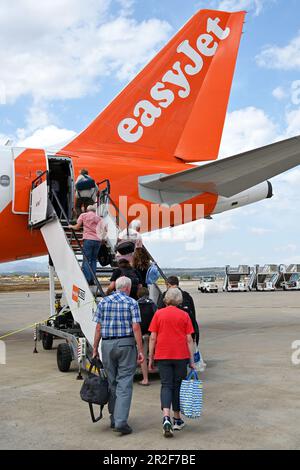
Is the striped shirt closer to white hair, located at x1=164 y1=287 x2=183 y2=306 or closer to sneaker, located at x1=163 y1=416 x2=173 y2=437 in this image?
white hair, located at x1=164 y1=287 x2=183 y2=306

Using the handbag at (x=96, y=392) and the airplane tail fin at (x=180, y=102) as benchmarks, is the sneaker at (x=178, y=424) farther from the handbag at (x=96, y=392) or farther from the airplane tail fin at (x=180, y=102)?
the airplane tail fin at (x=180, y=102)

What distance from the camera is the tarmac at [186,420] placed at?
5.14 metres

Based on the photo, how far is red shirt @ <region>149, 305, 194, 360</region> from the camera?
220 inches

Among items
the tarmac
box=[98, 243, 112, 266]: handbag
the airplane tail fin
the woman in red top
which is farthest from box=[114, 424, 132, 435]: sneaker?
the airplane tail fin

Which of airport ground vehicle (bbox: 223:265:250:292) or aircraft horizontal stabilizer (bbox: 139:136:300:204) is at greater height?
aircraft horizontal stabilizer (bbox: 139:136:300:204)

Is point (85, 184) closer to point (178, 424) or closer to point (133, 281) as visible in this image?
point (133, 281)

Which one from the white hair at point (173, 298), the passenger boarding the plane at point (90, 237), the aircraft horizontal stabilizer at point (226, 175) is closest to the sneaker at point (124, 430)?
the white hair at point (173, 298)

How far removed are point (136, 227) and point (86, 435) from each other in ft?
17.5

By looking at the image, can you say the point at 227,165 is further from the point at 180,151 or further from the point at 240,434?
the point at 240,434

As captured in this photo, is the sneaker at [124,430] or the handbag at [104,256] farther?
the handbag at [104,256]

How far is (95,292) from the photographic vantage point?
922 cm

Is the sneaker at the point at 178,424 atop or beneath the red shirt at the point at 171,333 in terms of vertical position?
beneath

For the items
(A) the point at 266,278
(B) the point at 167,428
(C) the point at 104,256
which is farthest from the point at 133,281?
(A) the point at 266,278
